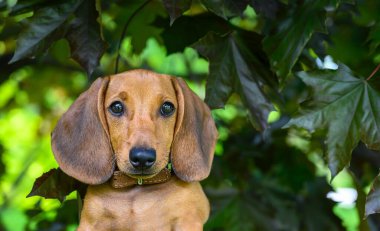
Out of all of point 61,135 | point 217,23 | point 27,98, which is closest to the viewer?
point 61,135

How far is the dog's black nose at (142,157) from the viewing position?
1192mm

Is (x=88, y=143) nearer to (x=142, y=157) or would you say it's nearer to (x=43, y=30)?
(x=142, y=157)

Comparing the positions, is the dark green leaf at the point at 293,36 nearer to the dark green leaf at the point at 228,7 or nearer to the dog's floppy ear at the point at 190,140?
the dark green leaf at the point at 228,7

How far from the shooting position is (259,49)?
1850 millimetres

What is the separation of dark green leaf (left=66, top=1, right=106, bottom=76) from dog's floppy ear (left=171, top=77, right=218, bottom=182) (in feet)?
1.24

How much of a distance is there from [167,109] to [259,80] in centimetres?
55

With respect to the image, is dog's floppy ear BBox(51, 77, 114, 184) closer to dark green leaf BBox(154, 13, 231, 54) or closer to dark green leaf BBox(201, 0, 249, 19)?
dark green leaf BBox(201, 0, 249, 19)

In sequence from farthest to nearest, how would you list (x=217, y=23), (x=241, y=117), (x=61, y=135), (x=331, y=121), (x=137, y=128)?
(x=241, y=117), (x=217, y=23), (x=331, y=121), (x=61, y=135), (x=137, y=128)

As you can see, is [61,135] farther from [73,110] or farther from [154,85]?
[154,85]

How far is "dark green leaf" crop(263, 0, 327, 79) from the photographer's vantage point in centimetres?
165

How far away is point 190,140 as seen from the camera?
1324 mm

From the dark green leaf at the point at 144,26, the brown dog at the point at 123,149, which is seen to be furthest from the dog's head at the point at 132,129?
the dark green leaf at the point at 144,26

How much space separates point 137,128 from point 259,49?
701 mm

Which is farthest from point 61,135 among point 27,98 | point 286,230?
point 27,98
